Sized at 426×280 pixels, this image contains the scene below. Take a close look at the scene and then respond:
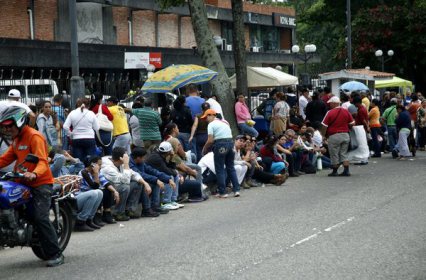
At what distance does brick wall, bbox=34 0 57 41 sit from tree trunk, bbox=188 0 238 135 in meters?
18.7

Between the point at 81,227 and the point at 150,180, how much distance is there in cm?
208

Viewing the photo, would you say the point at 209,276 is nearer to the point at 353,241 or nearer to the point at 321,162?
the point at 353,241

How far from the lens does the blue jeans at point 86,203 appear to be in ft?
43.2

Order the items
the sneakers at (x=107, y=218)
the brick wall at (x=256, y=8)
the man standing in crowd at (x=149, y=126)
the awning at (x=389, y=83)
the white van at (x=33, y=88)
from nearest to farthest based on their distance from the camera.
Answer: the sneakers at (x=107, y=218), the man standing in crowd at (x=149, y=126), the white van at (x=33, y=88), the awning at (x=389, y=83), the brick wall at (x=256, y=8)

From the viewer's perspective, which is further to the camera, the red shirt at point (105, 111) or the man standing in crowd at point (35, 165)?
the red shirt at point (105, 111)

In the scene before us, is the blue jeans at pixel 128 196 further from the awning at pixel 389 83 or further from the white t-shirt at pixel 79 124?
the awning at pixel 389 83

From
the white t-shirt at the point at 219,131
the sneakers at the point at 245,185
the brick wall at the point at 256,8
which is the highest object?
the brick wall at the point at 256,8

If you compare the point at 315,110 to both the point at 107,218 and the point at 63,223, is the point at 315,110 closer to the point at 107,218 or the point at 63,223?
the point at 107,218

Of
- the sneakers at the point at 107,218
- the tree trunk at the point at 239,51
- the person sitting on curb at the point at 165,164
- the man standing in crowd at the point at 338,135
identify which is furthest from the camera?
the tree trunk at the point at 239,51

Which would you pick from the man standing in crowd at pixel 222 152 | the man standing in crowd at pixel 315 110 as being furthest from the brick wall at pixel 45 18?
the man standing in crowd at pixel 222 152

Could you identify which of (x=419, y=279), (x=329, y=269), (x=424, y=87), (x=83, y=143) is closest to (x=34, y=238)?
(x=329, y=269)

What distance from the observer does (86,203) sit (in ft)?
43.3

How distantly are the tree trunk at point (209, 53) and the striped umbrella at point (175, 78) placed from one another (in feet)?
10.4

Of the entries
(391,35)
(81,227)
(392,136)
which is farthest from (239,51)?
(391,35)
